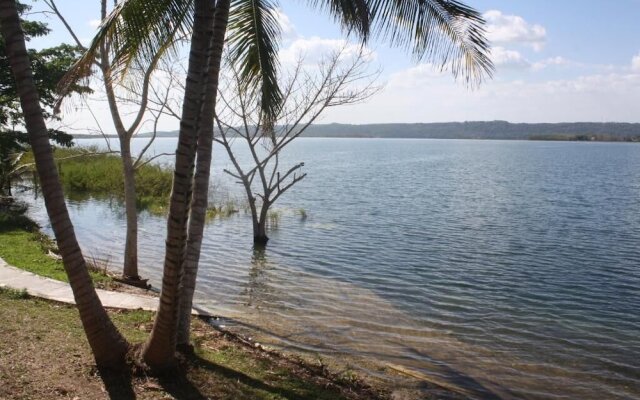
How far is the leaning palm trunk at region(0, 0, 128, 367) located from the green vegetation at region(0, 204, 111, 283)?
5010mm

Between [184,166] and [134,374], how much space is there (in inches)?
90.8

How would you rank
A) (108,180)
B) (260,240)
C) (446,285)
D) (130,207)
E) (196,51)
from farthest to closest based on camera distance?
1. (108,180)
2. (260,240)
3. (446,285)
4. (130,207)
5. (196,51)

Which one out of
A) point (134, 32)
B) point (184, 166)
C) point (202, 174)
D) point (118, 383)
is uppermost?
point (134, 32)

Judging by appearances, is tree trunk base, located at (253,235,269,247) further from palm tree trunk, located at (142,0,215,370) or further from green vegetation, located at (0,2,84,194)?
palm tree trunk, located at (142,0,215,370)

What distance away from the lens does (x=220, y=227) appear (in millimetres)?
23406

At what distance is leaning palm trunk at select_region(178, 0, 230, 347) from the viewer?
6.51 meters

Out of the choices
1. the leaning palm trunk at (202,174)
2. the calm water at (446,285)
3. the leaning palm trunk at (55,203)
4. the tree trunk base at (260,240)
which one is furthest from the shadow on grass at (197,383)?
the tree trunk base at (260,240)

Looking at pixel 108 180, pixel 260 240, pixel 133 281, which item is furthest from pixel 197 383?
pixel 108 180

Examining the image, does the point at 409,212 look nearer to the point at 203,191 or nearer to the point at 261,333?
the point at 261,333

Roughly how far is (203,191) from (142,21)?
2021 millimetres

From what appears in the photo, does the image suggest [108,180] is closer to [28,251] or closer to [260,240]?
[260,240]

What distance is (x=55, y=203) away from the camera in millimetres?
5531

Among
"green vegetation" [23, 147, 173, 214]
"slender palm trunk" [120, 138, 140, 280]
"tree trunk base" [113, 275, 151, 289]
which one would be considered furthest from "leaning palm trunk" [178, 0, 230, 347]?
"green vegetation" [23, 147, 173, 214]

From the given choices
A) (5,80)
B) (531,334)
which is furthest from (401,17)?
(5,80)
